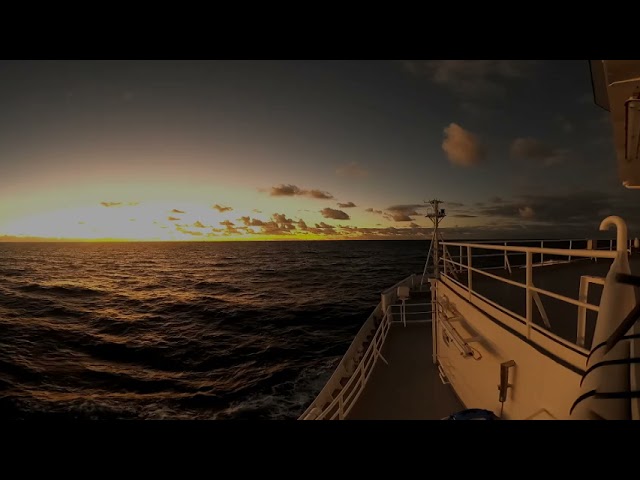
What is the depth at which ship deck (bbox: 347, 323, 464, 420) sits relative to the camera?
6.28m

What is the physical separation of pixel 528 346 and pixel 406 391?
13.7 ft

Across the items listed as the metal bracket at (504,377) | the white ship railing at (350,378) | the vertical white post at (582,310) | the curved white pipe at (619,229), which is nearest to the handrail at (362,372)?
the white ship railing at (350,378)

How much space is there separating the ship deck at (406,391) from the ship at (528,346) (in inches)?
1.0

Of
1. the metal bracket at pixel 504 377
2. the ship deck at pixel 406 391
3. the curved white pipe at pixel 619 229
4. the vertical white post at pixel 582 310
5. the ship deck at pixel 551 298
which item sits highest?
the curved white pipe at pixel 619 229

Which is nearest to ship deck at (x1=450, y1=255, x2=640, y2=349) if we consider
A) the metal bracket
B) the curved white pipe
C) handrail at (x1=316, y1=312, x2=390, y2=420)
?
the metal bracket

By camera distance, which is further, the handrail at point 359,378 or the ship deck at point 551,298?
the handrail at point 359,378

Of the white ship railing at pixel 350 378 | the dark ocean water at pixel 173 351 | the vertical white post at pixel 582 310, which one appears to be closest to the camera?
the vertical white post at pixel 582 310

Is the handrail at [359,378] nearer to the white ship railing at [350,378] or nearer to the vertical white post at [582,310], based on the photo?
the white ship railing at [350,378]

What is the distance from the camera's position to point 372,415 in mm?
6133

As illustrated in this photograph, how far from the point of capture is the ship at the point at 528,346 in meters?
2.09

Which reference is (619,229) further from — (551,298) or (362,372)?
(362,372)

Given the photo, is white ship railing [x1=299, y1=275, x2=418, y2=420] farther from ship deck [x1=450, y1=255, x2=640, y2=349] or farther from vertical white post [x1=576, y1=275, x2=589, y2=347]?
vertical white post [x1=576, y1=275, x2=589, y2=347]

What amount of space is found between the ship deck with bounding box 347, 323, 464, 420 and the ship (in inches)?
1.0
